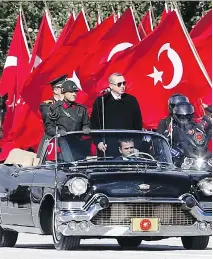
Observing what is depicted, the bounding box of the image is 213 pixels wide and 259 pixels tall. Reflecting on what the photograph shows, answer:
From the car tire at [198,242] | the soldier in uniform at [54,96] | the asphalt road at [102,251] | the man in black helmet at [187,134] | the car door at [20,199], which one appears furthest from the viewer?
the man in black helmet at [187,134]

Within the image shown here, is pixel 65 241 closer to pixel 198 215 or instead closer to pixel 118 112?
pixel 198 215

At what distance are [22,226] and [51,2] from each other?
32234mm

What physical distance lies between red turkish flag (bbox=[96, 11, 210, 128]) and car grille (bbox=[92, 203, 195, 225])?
9836 mm

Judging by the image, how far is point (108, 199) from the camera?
1517 cm

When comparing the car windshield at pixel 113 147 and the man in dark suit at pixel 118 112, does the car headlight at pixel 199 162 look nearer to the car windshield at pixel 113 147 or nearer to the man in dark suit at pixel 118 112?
the man in dark suit at pixel 118 112

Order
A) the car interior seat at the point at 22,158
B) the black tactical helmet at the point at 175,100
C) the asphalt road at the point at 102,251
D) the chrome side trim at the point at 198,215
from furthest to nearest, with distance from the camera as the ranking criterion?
the black tactical helmet at the point at 175,100, the car interior seat at the point at 22,158, the chrome side trim at the point at 198,215, the asphalt road at the point at 102,251

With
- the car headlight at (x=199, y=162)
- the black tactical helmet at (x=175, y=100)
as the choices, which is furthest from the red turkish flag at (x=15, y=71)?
the car headlight at (x=199, y=162)

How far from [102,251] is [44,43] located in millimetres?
18452

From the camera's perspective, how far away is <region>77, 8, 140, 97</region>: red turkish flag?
89.1 feet

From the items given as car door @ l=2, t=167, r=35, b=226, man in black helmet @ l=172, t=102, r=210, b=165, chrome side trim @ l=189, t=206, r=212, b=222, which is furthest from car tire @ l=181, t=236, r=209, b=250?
man in black helmet @ l=172, t=102, r=210, b=165

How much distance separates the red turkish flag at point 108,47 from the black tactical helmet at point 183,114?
617cm

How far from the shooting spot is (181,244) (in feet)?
56.0

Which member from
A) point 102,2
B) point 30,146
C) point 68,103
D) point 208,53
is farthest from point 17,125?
point 102,2

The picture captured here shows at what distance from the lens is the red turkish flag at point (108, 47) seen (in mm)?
27148
